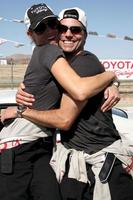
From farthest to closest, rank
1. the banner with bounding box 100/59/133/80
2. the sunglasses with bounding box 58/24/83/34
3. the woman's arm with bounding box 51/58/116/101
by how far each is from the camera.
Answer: the banner with bounding box 100/59/133/80 < the sunglasses with bounding box 58/24/83/34 < the woman's arm with bounding box 51/58/116/101

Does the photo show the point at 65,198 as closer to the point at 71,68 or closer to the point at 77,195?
the point at 77,195

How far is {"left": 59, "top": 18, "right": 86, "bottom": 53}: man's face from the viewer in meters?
2.50

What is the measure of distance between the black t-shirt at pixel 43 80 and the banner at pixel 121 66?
15.5 metres

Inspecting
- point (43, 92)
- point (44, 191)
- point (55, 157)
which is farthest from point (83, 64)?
point (44, 191)

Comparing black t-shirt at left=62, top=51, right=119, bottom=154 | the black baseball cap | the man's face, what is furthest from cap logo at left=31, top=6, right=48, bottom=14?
black t-shirt at left=62, top=51, right=119, bottom=154

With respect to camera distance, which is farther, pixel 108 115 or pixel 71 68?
pixel 108 115

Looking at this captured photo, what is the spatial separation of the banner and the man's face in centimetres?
1535

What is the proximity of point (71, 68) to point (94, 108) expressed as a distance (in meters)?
0.27

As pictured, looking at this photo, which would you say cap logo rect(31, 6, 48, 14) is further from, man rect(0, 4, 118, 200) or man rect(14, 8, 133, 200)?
man rect(14, 8, 133, 200)

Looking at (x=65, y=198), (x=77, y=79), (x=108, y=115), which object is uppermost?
(x=77, y=79)

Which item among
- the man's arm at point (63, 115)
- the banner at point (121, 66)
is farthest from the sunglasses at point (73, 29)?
the banner at point (121, 66)

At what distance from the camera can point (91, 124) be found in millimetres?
Answer: 2396

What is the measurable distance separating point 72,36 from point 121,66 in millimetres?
15878

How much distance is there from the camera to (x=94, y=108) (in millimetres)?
2410
